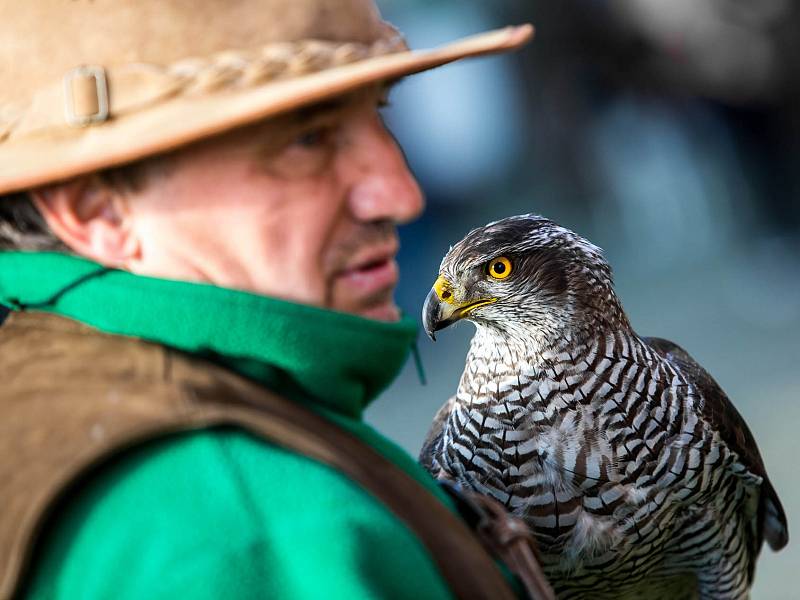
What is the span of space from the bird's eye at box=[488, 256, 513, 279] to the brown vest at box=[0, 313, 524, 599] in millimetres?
960

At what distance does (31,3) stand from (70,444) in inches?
15.3

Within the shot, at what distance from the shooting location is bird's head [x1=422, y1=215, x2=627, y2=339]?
1.85 m

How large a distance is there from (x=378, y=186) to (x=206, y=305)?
0.64 feet

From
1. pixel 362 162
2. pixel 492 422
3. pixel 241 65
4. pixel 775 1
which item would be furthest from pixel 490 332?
pixel 775 1

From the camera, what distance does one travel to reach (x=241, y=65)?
2.85ft

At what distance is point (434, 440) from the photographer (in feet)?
6.70

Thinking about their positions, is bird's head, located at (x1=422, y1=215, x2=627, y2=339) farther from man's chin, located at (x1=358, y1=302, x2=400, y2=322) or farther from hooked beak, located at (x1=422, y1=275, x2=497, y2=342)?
man's chin, located at (x1=358, y1=302, x2=400, y2=322)

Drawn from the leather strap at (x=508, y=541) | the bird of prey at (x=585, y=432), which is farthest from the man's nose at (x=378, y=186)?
the bird of prey at (x=585, y=432)

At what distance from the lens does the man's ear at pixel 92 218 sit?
36.6 inches

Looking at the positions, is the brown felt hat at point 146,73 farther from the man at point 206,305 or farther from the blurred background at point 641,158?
the blurred background at point 641,158

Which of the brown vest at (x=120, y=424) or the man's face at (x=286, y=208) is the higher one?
the man's face at (x=286, y=208)

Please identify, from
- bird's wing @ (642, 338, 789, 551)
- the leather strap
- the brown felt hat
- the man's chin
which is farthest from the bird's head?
the brown felt hat

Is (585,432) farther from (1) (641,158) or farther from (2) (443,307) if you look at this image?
(1) (641,158)

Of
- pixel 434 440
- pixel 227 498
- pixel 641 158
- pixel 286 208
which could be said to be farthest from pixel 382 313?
pixel 641 158
